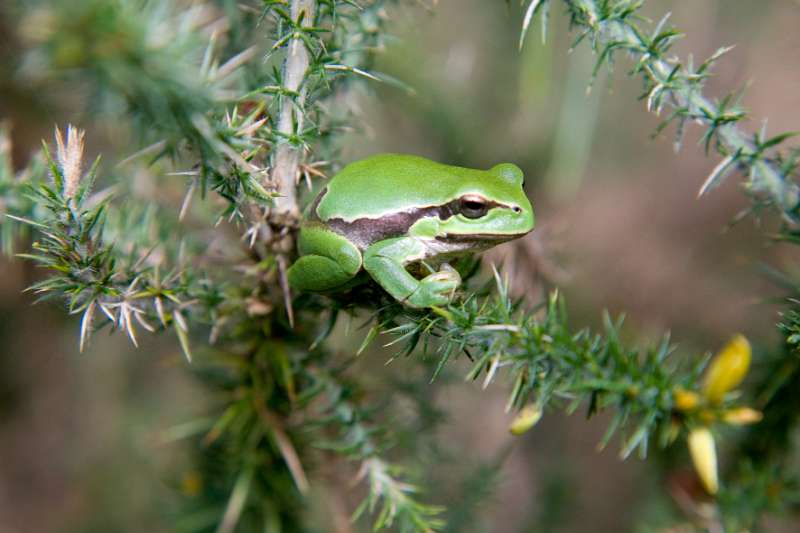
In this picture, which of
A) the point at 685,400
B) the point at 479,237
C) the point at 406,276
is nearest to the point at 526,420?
the point at 685,400

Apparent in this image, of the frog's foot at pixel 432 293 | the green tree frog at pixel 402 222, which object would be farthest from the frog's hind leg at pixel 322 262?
the frog's foot at pixel 432 293

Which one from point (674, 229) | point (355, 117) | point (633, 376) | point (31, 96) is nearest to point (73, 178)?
point (355, 117)

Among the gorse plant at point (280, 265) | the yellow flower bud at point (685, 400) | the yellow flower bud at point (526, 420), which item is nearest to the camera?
the gorse plant at point (280, 265)

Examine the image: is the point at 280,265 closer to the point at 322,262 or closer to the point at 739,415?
the point at 322,262

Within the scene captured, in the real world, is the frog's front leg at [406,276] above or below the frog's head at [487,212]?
below

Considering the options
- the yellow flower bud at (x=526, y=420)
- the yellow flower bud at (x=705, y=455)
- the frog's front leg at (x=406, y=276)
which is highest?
the yellow flower bud at (x=705, y=455)

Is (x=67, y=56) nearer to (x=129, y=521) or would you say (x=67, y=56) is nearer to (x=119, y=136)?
(x=119, y=136)

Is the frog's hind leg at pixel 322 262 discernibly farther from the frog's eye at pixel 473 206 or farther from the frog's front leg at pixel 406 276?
the frog's eye at pixel 473 206
